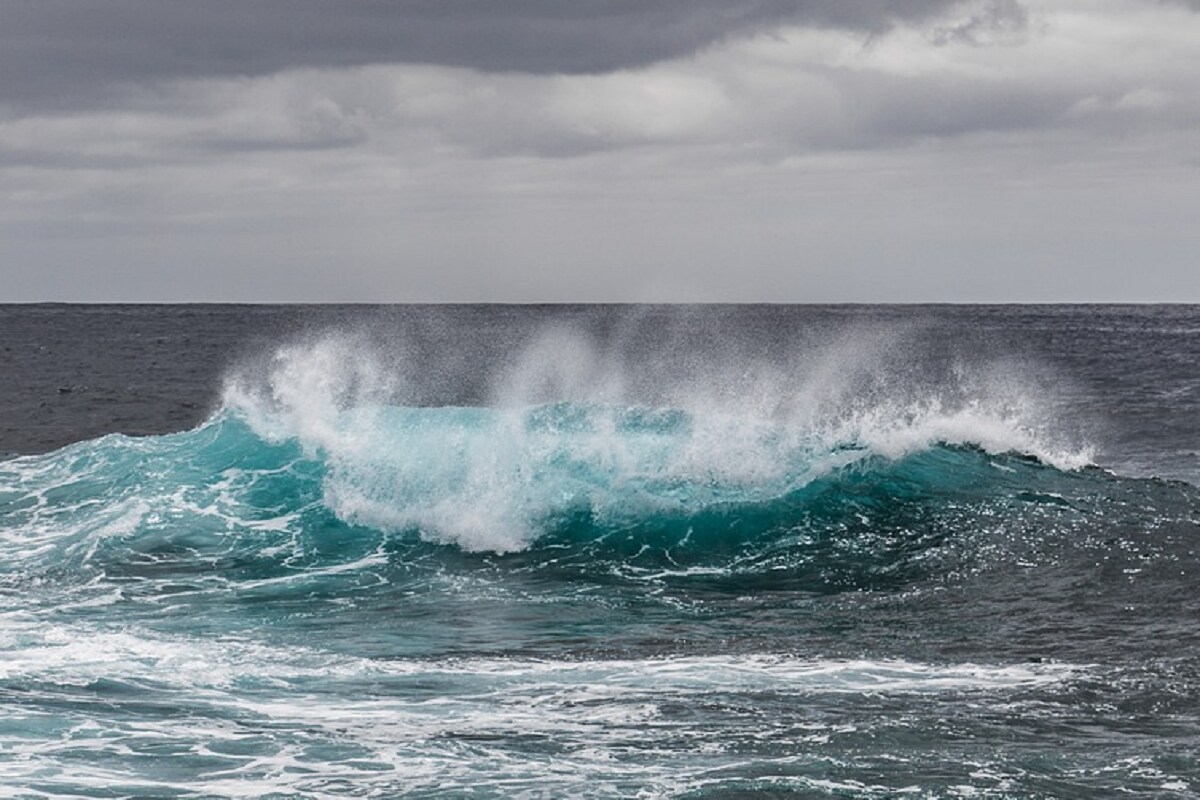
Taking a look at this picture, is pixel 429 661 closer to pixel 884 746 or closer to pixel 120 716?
pixel 120 716

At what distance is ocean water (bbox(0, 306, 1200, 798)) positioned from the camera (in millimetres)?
11000

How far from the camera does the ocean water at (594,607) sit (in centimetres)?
1100

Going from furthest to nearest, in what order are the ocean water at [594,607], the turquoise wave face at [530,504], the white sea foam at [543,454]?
the white sea foam at [543,454] < the turquoise wave face at [530,504] < the ocean water at [594,607]

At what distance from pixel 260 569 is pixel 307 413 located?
7726mm

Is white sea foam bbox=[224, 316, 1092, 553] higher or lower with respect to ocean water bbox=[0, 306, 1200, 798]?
higher

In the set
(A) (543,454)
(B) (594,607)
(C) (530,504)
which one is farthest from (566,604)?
(A) (543,454)

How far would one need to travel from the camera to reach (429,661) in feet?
46.8

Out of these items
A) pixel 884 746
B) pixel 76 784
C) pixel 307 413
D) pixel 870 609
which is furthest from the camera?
pixel 307 413

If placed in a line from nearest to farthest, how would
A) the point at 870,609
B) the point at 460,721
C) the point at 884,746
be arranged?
1. the point at 884,746
2. the point at 460,721
3. the point at 870,609

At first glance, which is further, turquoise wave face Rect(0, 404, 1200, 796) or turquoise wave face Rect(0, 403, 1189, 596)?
turquoise wave face Rect(0, 403, 1189, 596)

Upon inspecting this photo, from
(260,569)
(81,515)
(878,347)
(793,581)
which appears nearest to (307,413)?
(81,515)

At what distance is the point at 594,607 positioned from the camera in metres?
17.1

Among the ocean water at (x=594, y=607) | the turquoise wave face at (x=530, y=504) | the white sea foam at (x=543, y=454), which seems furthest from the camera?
the white sea foam at (x=543, y=454)

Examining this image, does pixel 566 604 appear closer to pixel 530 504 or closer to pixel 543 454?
pixel 530 504
